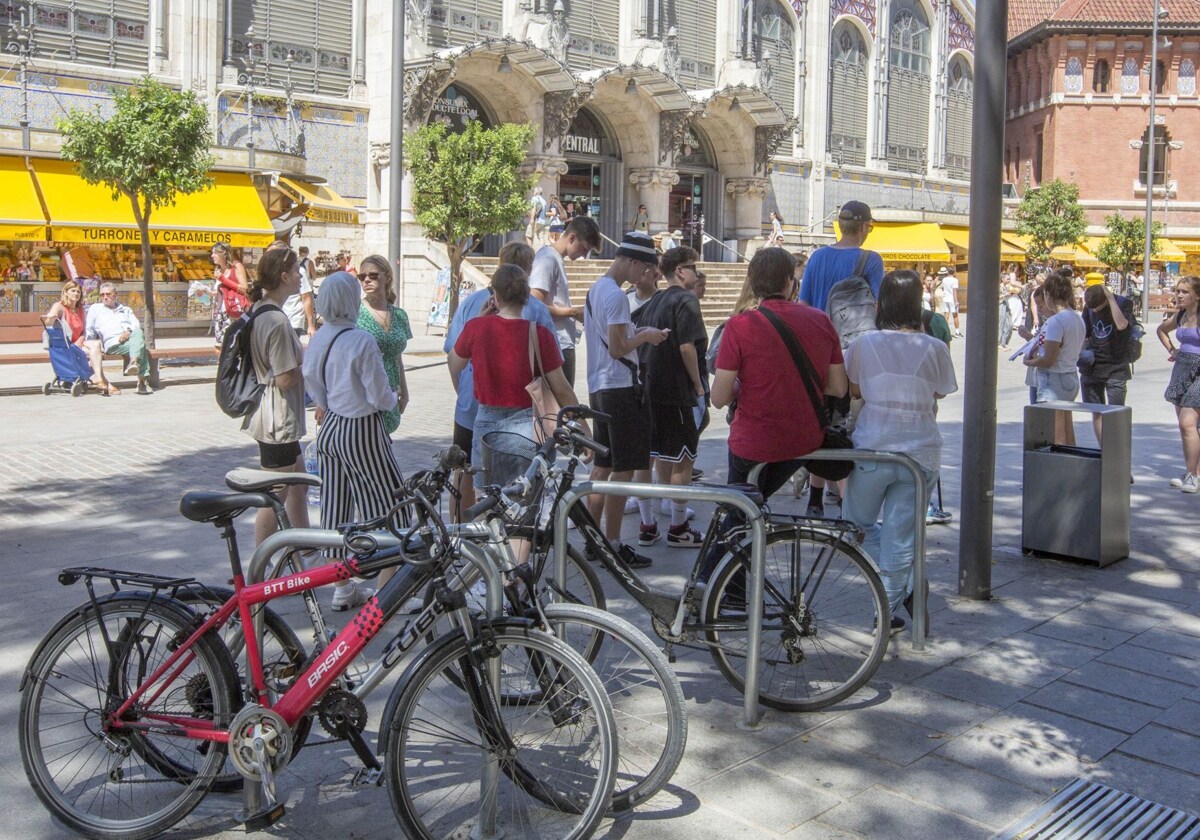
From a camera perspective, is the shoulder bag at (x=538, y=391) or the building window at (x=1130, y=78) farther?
the building window at (x=1130, y=78)

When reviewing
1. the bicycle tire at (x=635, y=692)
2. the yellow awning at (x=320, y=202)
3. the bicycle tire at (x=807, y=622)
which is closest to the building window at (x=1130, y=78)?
the yellow awning at (x=320, y=202)

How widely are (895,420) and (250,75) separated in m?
24.8

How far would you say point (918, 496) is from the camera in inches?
229

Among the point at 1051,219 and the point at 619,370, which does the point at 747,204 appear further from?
the point at 619,370

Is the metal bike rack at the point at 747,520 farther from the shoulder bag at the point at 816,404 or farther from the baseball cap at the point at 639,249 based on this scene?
the baseball cap at the point at 639,249

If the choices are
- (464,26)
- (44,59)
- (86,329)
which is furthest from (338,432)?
(464,26)

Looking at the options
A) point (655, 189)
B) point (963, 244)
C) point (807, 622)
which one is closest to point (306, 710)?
point (807, 622)

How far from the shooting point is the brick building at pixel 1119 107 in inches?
2244

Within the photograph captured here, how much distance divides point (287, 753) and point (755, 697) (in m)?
1.88

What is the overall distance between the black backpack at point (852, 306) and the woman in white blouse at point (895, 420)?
1.60m

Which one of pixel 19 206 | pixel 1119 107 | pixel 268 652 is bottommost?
pixel 268 652

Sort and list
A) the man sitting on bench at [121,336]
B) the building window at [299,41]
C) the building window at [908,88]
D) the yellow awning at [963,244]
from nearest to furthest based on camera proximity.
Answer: the man sitting on bench at [121,336] < the building window at [299,41] < the yellow awning at [963,244] < the building window at [908,88]

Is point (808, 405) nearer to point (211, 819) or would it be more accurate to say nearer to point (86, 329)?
point (211, 819)

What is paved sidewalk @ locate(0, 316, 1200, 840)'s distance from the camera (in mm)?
4277
